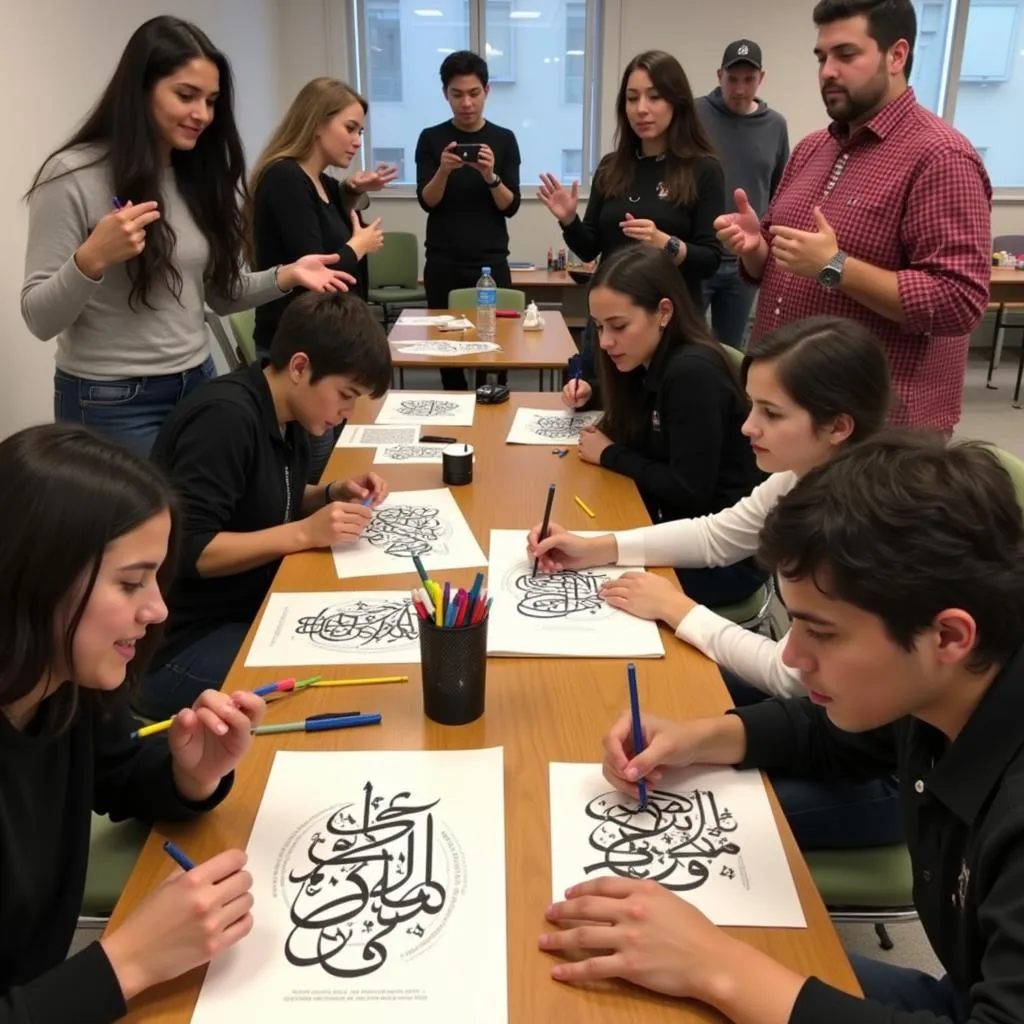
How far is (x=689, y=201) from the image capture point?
10.4 ft

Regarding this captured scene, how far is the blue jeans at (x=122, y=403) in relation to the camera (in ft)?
7.16

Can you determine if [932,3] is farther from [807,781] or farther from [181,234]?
[807,781]

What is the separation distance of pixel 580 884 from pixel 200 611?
1089 millimetres

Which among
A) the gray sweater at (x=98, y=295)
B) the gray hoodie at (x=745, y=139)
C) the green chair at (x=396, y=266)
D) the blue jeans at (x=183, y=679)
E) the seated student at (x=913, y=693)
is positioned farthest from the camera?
the green chair at (x=396, y=266)

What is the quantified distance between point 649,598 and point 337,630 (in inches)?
19.0

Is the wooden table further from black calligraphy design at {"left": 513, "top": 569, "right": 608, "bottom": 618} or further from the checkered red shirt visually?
black calligraphy design at {"left": 513, "top": 569, "right": 608, "bottom": 618}

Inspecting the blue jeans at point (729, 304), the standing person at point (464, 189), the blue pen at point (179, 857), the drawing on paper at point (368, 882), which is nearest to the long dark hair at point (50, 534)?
the blue pen at point (179, 857)

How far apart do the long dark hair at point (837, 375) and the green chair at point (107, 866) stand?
1259 mm

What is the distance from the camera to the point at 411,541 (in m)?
1.74

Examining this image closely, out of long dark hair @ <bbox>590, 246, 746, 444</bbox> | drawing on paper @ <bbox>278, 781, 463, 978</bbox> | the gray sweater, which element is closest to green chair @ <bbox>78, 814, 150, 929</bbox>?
drawing on paper @ <bbox>278, 781, 463, 978</bbox>

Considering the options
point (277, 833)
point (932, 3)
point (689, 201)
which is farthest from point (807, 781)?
point (932, 3)

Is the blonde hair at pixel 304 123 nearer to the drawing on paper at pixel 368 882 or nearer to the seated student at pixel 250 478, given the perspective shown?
the seated student at pixel 250 478

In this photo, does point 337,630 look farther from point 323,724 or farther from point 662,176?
point 662,176

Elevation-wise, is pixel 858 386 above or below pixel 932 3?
below
